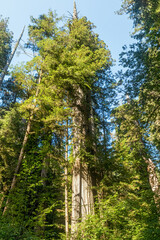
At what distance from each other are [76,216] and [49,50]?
22.0ft

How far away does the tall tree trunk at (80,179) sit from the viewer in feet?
16.1

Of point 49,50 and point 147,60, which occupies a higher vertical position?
point 49,50

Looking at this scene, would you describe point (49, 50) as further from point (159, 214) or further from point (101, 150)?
point (159, 214)

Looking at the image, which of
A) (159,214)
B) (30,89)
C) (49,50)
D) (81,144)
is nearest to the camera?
(159,214)

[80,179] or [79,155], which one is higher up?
[79,155]

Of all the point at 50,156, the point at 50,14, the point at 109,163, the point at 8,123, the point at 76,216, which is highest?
the point at 50,14

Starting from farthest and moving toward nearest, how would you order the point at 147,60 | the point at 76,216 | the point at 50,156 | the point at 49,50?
the point at 49,50 → the point at 147,60 → the point at 50,156 → the point at 76,216

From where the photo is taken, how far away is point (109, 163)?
18.0 feet

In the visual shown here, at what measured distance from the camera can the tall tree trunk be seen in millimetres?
4914

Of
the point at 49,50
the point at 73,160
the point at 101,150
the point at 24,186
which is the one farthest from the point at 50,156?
the point at 49,50

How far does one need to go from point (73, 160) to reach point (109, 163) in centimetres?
126

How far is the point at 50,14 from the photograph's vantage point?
10.5 meters

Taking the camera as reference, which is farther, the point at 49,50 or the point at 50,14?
the point at 50,14

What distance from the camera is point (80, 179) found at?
5.47 meters
